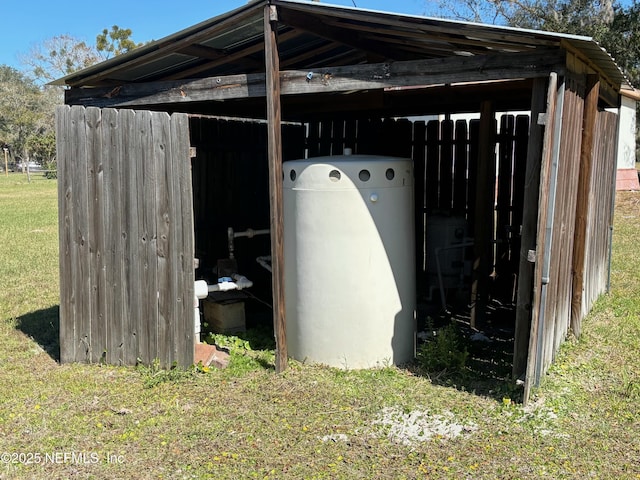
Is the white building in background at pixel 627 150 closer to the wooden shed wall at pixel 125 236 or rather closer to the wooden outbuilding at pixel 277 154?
the wooden outbuilding at pixel 277 154

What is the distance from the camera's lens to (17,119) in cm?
4625

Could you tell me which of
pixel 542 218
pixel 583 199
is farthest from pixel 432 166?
pixel 542 218

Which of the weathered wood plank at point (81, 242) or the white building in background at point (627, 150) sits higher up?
the white building in background at point (627, 150)

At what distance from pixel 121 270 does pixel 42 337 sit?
61.7 inches

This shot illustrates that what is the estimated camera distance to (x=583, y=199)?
18.0ft

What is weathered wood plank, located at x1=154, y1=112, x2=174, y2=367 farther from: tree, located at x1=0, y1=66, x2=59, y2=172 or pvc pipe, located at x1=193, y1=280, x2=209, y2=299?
tree, located at x1=0, y1=66, x2=59, y2=172

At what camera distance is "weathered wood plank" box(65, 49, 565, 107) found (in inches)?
162

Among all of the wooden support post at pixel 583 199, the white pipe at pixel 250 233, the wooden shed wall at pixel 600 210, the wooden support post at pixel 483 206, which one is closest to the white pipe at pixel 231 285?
the white pipe at pixel 250 233

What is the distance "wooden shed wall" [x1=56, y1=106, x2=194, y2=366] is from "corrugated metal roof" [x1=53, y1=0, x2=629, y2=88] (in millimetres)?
642

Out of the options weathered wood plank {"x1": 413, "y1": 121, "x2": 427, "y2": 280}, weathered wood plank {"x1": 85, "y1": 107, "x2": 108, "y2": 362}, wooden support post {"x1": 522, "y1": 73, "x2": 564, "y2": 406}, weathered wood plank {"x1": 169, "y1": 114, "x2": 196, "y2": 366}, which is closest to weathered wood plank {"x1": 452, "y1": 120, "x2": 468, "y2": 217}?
weathered wood plank {"x1": 413, "y1": 121, "x2": 427, "y2": 280}

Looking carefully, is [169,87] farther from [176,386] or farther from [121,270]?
[176,386]

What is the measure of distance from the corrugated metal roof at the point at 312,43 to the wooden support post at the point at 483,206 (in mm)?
928

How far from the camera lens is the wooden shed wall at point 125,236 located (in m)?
4.88

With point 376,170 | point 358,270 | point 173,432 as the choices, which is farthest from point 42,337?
point 376,170
